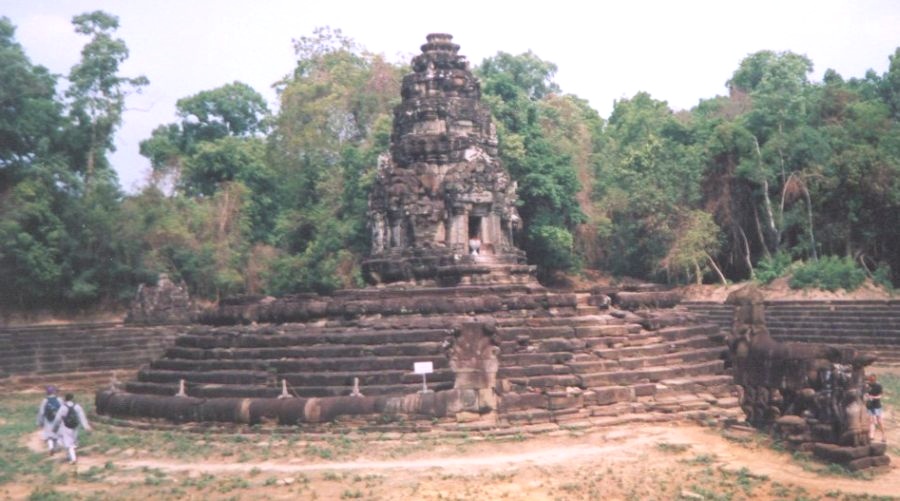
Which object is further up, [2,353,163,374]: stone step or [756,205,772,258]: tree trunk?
[756,205,772,258]: tree trunk

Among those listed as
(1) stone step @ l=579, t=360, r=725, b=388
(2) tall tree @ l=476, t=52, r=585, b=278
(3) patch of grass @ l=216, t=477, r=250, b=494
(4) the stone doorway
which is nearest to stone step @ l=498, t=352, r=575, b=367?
(1) stone step @ l=579, t=360, r=725, b=388

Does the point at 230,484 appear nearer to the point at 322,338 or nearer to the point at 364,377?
the point at 364,377

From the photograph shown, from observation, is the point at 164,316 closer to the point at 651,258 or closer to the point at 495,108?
the point at 495,108

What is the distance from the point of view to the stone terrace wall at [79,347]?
24422mm

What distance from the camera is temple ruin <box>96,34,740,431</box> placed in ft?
45.9

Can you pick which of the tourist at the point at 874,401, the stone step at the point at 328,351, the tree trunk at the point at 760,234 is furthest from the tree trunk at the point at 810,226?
the stone step at the point at 328,351

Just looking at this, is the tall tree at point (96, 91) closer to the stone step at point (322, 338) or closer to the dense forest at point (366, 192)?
the dense forest at point (366, 192)

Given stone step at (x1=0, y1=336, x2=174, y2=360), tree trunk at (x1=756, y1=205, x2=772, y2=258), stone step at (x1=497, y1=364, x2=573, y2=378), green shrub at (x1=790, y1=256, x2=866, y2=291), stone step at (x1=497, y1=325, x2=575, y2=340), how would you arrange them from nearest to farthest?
stone step at (x1=497, y1=364, x2=573, y2=378) → stone step at (x1=497, y1=325, x2=575, y2=340) → stone step at (x1=0, y1=336, x2=174, y2=360) → green shrub at (x1=790, y1=256, x2=866, y2=291) → tree trunk at (x1=756, y1=205, x2=772, y2=258)

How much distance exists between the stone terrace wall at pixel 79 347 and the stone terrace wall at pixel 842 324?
17.1m

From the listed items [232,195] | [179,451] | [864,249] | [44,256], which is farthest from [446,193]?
[232,195]

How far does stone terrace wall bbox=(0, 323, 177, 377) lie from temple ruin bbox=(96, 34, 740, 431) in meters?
5.13

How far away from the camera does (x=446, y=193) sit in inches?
947

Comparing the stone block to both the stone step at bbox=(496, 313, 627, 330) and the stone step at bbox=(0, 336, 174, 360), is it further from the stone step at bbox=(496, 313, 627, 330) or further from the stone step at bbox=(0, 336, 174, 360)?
the stone step at bbox=(0, 336, 174, 360)

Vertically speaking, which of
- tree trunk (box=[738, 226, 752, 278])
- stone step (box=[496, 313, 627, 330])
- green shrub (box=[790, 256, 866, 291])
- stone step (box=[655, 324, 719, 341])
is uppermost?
tree trunk (box=[738, 226, 752, 278])
